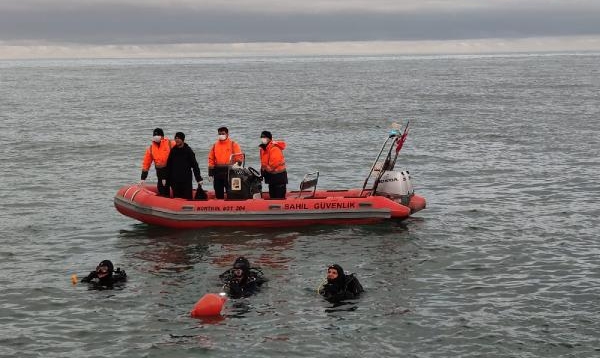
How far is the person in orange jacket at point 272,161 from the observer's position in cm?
1691

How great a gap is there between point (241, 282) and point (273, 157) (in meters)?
4.60

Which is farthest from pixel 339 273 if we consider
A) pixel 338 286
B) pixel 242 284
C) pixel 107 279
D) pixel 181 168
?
pixel 181 168

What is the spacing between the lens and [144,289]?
44.1 feet

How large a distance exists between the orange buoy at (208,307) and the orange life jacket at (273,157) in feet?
17.8

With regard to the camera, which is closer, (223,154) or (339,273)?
(339,273)

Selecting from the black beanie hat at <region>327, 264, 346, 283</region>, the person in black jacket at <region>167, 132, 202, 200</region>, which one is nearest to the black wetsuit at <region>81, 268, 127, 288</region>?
the person in black jacket at <region>167, 132, 202, 200</region>

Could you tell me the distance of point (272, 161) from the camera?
17.0 m

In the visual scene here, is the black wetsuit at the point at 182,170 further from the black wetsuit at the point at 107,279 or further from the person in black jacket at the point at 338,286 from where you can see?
the person in black jacket at the point at 338,286

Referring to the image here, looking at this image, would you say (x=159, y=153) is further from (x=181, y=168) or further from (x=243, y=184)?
(x=243, y=184)

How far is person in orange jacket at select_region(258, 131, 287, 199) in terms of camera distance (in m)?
16.9

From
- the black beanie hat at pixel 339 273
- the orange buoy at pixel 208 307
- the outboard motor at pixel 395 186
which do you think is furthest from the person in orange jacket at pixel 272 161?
the orange buoy at pixel 208 307

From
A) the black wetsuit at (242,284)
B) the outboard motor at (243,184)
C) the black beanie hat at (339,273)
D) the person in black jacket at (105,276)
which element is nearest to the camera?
the black beanie hat at (339,273)

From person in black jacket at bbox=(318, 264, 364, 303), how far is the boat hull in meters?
4.33

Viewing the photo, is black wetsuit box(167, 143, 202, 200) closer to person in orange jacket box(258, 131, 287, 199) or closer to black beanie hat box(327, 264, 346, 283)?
person in orange jacket box(258, 131, 287, 199)
